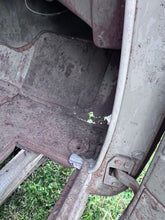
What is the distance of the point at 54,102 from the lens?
1334mm

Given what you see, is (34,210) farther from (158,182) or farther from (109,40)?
(109,40)

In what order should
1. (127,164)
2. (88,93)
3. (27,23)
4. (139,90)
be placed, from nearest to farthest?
1. (139,90)
2. (127,164)
3. (88,93)
4. (27,23)

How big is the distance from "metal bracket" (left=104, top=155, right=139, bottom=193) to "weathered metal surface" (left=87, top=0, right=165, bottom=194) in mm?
19

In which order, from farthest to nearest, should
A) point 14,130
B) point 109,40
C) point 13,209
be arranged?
point 13,209
point 14,130
point 109,40

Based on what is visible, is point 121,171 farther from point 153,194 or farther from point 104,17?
point 104,17

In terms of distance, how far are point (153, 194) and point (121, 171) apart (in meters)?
0.16

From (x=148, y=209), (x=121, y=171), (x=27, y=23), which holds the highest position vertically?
(x=27, y=23)

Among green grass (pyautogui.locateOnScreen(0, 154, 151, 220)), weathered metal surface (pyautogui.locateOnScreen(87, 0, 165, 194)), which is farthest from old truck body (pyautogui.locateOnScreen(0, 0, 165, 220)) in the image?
green grass (pyautogui.locateOnScreen(0, 154, 151, 220))

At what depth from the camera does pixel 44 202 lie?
5.48 feet

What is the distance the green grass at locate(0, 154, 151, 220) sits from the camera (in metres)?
1.58

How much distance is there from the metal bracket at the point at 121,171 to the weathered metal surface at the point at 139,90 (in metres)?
0.02

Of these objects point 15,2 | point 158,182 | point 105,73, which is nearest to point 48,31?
point 15,2

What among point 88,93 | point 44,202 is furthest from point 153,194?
point 44,202

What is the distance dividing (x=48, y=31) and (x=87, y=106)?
1.85 ft
